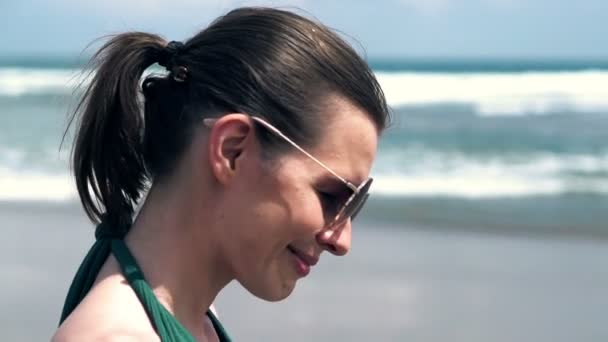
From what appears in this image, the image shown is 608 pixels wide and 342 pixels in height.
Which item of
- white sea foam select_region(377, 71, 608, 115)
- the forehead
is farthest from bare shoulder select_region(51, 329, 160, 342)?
white sea foam select_region(377, 71, 608, 115)

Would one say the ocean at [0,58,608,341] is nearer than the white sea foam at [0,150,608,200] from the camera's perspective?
Yes

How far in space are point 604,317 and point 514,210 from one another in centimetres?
370

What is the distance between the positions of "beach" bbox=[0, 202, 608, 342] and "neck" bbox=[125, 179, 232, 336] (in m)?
4.01

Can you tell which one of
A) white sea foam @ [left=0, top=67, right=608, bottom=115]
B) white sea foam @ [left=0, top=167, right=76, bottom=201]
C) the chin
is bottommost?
white sea foam @ [left=0, top=67, right=608, bottom=115]

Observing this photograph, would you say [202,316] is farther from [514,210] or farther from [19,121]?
[19,121]

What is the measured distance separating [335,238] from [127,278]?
338 mm

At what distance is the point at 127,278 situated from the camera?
174cm

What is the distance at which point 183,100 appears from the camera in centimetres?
183

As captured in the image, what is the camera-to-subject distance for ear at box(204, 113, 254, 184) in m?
1.75

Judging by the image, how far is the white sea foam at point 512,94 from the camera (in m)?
22.7

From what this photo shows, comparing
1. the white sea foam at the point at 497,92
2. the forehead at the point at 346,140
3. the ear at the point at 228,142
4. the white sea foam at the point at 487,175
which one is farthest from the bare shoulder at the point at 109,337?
the white sea foam at the point at 497,92

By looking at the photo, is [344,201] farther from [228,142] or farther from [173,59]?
[173,59]

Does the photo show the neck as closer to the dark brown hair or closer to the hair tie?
the dark brown hair

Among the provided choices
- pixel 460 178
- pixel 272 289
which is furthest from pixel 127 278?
pixel 460 178
